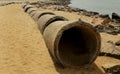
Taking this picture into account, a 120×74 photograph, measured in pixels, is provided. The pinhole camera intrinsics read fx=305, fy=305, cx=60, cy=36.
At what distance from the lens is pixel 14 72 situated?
783 cm

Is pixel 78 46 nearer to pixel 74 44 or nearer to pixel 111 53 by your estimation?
pixel 74 44

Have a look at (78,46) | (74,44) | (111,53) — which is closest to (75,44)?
(74,44)

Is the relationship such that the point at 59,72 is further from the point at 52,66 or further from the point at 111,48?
the point at 111,48

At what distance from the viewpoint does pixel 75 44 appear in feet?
31.9

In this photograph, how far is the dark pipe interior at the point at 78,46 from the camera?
854 centimetres

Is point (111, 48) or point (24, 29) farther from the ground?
point (24, 29)

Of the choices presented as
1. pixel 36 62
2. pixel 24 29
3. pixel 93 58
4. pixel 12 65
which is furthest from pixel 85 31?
pixel 24 29

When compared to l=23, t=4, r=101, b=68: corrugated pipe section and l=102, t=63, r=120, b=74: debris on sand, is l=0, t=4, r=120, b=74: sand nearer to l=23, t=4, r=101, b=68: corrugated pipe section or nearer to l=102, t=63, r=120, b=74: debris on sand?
l=102, t=63, r=120, b=74: debris on sand

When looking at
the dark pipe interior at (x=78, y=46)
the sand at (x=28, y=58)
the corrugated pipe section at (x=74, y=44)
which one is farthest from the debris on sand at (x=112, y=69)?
the dark pipe interior at (x=78, y=46)

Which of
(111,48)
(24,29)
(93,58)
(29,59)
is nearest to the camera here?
(93,58)

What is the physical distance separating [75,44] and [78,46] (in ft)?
0.81

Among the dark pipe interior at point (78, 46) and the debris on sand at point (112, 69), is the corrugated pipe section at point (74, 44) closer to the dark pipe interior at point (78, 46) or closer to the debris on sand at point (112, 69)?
the dark pipe interior at point (78, 46)

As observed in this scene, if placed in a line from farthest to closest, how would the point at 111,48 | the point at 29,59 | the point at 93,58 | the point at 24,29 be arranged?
the point at 24,29 → the point at 111,48 → the point at 29,59 → the point at 93,58

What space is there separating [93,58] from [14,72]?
2163mm
